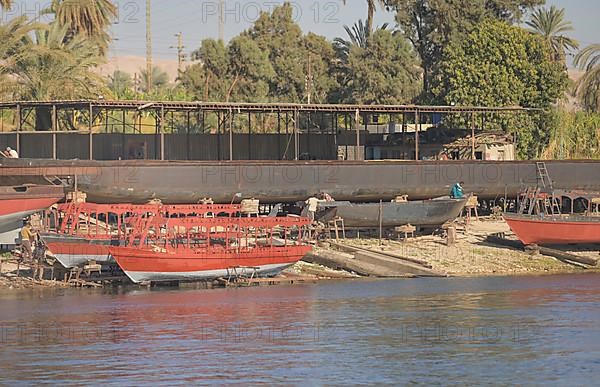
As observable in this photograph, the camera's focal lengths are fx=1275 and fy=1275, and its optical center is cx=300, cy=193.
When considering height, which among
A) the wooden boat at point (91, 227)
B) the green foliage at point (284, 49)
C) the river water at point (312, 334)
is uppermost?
the green foliage at point (284, 49)

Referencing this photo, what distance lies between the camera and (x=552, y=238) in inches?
1670

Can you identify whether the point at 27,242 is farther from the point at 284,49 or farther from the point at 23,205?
the point at 284,49

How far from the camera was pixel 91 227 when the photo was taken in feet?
139

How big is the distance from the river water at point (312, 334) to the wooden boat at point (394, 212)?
530 cm

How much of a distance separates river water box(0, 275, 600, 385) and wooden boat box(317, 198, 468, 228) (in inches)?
209

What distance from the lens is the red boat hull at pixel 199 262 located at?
3531 centimetres

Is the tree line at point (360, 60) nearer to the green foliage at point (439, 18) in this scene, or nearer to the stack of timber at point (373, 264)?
the green foliage at point (439, 18)

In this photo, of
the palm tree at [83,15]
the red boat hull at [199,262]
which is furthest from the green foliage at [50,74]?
the red boat hull at [199,262]

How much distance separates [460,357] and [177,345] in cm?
619

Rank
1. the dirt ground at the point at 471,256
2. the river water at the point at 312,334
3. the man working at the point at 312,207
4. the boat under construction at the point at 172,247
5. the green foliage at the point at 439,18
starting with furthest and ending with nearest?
the green foliage at the point at 439,18, the man working at the point at 312,207, the dirt ground at the point at 471,256, the boat under construction at the point at 172,247, the river water at the point at 312,334

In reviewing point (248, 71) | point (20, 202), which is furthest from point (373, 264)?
point (248, 71)

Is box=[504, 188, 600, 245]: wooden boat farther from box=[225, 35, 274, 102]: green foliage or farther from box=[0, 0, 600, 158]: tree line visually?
box=[225, 35, 274, 102]: green foliage

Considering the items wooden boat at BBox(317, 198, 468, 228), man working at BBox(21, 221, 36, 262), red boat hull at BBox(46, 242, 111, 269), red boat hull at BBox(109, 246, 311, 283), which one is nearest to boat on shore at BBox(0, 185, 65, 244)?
man working at BBox(21, 221, 36, 262)

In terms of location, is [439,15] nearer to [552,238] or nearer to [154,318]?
[552,238]
